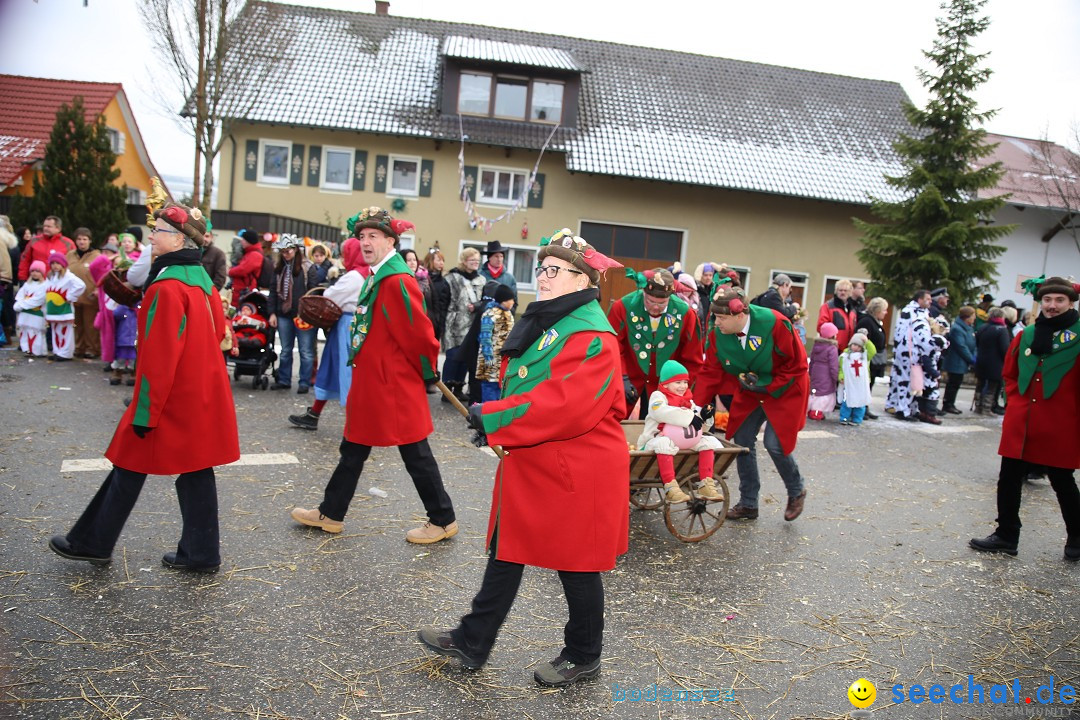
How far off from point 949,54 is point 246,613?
2199 centimetres

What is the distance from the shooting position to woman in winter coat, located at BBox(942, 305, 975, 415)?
13367mm

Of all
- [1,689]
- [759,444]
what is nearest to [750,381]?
[759,444]

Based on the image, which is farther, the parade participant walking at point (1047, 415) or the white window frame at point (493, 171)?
the white window frame at point (493, 171)

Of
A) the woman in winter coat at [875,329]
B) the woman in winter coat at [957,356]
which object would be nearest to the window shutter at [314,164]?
the woman in winter coat at [875,329]

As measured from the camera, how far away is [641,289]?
21.1 feet

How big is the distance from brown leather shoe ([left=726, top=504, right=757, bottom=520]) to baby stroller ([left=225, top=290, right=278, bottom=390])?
649 centimetres

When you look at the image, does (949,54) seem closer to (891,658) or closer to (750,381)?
(750,381)

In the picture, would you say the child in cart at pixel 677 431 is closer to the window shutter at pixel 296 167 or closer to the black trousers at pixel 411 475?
the black trousers at pixel 411 475

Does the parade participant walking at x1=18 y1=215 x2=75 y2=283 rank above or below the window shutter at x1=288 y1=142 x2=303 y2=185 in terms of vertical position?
below

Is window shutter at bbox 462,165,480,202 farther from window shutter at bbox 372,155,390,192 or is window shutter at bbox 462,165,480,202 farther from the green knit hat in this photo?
the green knit hat

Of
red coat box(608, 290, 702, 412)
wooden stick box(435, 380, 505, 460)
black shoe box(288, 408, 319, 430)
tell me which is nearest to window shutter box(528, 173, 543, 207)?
black shoe box(288, 408, 319, 430)

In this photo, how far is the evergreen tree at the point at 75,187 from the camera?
1758 centimetres

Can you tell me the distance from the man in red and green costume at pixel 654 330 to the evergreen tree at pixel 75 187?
15271 mm

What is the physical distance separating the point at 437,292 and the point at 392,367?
5.96 m
